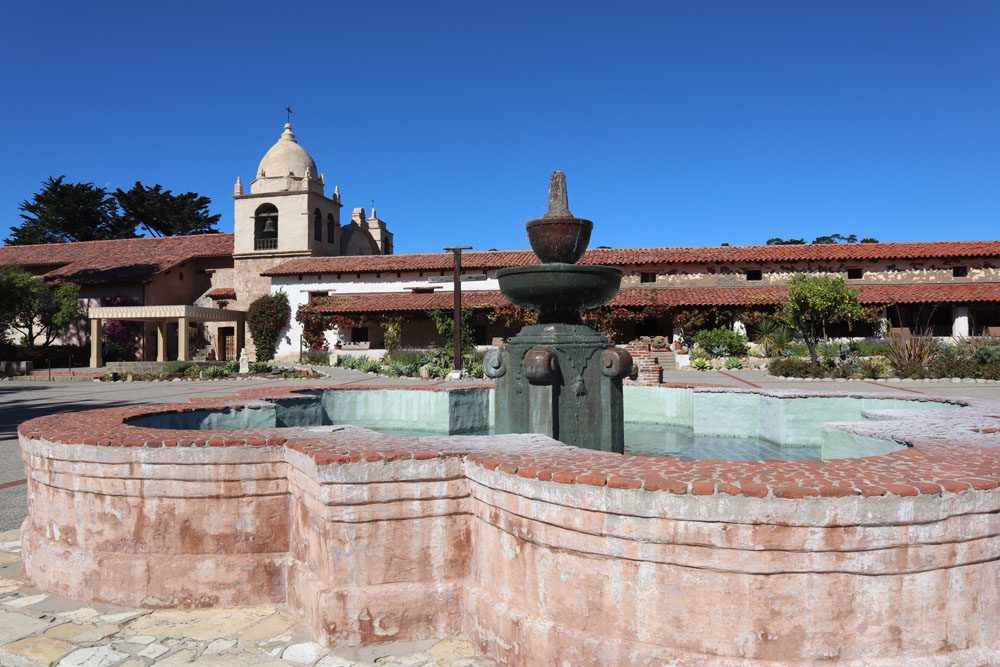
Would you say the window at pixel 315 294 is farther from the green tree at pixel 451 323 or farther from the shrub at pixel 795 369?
the shrub at pixel 795 369

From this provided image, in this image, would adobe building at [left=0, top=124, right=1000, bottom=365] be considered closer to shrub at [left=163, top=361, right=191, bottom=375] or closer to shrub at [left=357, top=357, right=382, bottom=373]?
shrub at [left=163, top=361, right=191, bottom=375]

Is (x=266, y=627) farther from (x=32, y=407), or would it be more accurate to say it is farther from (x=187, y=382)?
(x=187, y=382)

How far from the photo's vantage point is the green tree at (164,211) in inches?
2039

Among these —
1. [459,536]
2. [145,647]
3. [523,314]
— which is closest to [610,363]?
[459,536]

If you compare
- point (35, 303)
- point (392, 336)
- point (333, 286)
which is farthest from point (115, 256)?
point (392, 336)

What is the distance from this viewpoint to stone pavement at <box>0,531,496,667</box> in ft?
10.3

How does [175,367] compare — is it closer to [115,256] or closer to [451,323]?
[451,323]

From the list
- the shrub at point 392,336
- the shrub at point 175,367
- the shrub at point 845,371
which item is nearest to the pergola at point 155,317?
the shrub at point 175,367

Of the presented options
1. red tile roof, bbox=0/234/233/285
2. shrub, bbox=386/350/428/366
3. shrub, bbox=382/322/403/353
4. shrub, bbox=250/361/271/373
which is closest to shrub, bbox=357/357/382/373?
shrub, bbox=386/350/428/366

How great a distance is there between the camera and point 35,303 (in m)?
31.9

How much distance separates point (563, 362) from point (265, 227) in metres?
34.7

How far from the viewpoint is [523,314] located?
3198 cm

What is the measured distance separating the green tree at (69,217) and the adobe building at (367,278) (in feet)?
34.0

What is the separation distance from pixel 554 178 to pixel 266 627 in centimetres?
470
